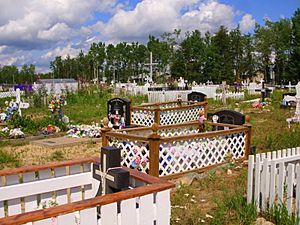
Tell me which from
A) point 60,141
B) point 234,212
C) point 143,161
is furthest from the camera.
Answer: point 60,141

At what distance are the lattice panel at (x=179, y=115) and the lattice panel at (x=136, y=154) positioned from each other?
6.64 meters

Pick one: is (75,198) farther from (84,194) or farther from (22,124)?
(22,124)

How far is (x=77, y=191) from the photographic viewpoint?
12.3 ft

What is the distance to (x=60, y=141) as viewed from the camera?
11062 millimetres

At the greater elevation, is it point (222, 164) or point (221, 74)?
point (221, 74)

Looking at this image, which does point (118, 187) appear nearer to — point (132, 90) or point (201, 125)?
point (201, 125)

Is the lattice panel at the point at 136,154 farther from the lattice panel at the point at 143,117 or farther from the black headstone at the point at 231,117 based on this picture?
the lattice panel at the point at 143,117

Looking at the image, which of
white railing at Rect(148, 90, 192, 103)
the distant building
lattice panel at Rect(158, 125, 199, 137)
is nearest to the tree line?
the distant building

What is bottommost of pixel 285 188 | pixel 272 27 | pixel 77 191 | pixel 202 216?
pixel 202 216

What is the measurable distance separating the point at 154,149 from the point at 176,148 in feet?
1.86

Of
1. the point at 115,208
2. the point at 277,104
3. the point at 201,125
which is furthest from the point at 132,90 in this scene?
the point at 115,208

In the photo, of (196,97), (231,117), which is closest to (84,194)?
(231,117)

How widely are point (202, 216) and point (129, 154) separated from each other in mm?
2810

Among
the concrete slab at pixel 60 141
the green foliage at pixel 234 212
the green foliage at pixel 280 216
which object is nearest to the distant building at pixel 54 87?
the concrete slab at pixel 60 141
